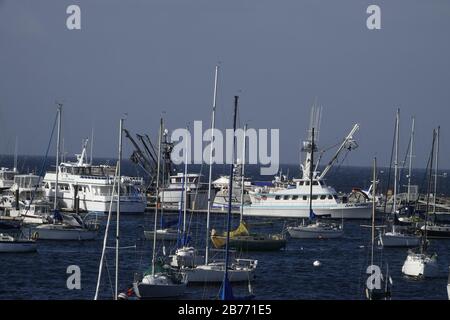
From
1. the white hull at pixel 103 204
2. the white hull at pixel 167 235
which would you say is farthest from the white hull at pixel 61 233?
the white hull at pixel 103 204

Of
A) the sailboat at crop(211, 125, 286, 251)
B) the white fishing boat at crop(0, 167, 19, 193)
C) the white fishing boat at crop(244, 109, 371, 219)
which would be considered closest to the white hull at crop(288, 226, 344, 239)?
the sailboat at crop(211, 125, 286, 251)

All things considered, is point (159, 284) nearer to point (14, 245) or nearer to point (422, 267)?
point (422, 267)

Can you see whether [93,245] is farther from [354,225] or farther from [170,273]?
[354,225]

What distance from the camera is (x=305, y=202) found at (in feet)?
312

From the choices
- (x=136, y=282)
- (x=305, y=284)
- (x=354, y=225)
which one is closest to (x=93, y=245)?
(x=305, y=284)

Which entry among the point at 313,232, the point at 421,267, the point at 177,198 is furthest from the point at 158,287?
the point at 177,198

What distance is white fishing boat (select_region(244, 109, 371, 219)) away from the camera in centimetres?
9388

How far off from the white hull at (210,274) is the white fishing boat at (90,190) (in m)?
48.8

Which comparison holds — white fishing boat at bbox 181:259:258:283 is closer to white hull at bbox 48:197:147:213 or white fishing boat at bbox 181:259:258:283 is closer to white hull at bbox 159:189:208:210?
white hull at bbox 48:197:147:213

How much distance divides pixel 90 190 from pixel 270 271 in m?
47.3

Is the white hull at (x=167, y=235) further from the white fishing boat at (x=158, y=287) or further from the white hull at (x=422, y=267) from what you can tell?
the white fishing boat at (x=158, y=287)

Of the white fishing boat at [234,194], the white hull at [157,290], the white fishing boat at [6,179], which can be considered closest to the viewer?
the white hull at [157,290]

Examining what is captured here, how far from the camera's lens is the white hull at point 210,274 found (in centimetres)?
4259
